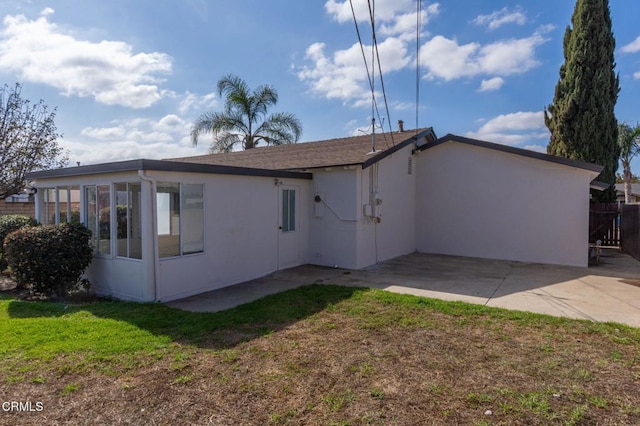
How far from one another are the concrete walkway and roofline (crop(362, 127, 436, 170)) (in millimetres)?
2811

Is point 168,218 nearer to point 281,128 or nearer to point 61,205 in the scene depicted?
point 61,205

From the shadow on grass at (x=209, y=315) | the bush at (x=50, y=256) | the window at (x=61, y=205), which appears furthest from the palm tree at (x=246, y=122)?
the shadow on grass at (x=209, y=315)

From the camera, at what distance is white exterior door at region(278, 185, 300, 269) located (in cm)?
966

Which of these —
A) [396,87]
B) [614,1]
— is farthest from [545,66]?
[396,87]

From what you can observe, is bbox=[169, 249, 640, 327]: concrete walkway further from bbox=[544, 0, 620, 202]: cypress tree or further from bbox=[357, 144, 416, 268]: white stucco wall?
bbox=[544, 0, 620, 202]: cypress tree

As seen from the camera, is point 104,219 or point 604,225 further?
point 604,225

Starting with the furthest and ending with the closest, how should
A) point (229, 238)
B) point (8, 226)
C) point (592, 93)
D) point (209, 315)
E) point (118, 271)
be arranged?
point (592, 93) < point (8, 226) < point (229, 238) < point (118, 271) < point (209, 315)

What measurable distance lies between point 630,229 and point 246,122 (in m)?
18.6

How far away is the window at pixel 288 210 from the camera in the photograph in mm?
9828

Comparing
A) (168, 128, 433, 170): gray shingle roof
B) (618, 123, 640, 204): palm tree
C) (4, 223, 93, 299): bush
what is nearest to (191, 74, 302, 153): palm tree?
(168, 128, 433, 170): gray shingle roof

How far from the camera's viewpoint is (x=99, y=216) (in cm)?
757

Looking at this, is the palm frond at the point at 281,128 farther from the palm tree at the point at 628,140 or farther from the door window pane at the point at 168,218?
the palm tree at the point at 628,140

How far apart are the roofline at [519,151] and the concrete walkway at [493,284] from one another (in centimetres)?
276

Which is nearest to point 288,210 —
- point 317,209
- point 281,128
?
point 317,209
